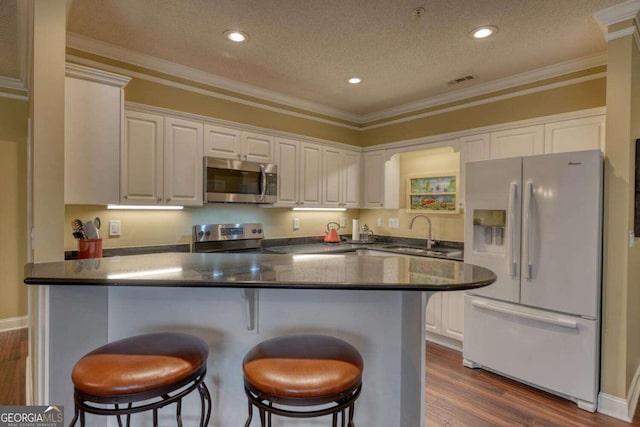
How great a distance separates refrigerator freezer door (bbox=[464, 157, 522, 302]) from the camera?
102 inches

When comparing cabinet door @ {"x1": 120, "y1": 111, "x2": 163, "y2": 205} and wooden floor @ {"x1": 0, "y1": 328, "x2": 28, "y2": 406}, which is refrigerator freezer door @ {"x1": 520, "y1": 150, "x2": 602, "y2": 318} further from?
wooden floor @ {"x1": 0, "y1": 328, "x2": 28, "y2": 406}

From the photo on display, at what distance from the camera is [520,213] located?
2.57 meters

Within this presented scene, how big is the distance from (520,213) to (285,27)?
2.25m

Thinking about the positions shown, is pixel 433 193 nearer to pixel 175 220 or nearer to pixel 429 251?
pixel 429 251

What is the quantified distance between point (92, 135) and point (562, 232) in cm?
341

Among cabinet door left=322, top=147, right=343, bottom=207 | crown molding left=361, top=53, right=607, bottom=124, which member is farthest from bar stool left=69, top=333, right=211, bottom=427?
crown molding left=361, top=53, right=607, bottom=124

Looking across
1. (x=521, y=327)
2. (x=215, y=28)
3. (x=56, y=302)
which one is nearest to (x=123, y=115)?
(x=215, y=28)

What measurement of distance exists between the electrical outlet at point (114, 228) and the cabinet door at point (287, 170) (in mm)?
1525

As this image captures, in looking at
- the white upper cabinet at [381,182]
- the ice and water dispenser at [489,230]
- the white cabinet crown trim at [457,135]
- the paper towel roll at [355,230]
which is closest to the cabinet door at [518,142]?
the white cabinet crown trim at [457,135]

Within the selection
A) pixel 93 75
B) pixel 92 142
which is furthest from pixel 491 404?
pixel 93 75

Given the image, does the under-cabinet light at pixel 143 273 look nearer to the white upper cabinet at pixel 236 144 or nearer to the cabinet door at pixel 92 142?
the cabinet door at pixel 92 142

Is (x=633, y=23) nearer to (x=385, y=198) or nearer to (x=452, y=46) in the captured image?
(x=452, y=46)

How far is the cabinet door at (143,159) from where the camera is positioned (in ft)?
8.80

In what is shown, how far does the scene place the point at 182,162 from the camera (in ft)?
9.75
